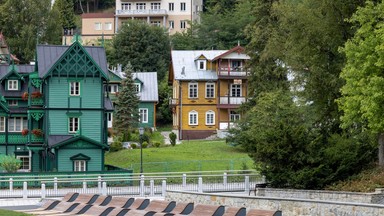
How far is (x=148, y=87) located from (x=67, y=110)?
29.8m

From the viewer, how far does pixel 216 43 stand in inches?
4077

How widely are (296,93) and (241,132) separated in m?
16.9

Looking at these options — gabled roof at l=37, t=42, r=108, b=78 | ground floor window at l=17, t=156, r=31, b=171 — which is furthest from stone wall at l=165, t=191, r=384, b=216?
ground floor window at l=17, t=156, r=31, b=171

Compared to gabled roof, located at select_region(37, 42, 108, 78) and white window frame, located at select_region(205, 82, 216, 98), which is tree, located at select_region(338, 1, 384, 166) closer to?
gabled roof, located at select_region(37, 42, 108, 78)

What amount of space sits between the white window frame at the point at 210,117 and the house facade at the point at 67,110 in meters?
22.0

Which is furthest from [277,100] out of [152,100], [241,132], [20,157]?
[152,100]

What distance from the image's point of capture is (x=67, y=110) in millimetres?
57750

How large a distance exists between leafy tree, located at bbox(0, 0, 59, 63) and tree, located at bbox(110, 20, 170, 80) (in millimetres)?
7768

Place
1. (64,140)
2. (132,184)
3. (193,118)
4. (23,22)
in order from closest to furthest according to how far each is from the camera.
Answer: (132,184)
(64,140)
(193,118)
(23,22)

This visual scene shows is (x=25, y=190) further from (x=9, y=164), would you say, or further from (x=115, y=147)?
(x=115, y=147)

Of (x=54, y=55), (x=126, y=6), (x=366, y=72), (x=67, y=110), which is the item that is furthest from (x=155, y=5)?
(x=366, y=72)

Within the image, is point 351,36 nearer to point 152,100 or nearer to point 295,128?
point 295,128

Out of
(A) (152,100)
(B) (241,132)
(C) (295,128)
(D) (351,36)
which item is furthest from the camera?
(A) (152,100)

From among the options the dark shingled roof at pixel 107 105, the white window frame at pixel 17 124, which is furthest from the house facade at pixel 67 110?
the white window frame at pixel 17 124
